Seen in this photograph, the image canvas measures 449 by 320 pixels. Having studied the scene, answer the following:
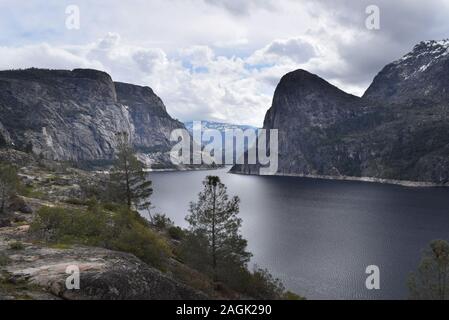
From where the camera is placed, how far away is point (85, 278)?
2423 cm

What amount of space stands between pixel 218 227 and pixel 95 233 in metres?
15.6

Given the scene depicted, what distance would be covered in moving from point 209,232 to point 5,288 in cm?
2859

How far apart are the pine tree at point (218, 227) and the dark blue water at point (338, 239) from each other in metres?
18.9

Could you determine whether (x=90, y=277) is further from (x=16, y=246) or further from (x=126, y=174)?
(x=126, y=174)

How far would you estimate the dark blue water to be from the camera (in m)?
65.8

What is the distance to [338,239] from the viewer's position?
98.2 metres

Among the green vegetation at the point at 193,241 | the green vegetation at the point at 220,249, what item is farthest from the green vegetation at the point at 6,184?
the green vegetation at the point at 220,249

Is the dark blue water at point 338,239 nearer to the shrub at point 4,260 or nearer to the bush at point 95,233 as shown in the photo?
the bush at point 95,233

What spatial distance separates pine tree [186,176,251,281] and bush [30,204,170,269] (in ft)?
31.2

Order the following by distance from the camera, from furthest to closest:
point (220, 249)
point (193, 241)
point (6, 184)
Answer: point (6, 184) < point (220, 249) < point (193, 241)

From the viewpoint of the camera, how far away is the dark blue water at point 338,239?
65.8m

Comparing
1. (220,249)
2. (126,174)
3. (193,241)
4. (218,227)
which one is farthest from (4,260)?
(126,174)

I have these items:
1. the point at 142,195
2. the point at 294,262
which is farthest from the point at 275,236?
the point at 142,195
